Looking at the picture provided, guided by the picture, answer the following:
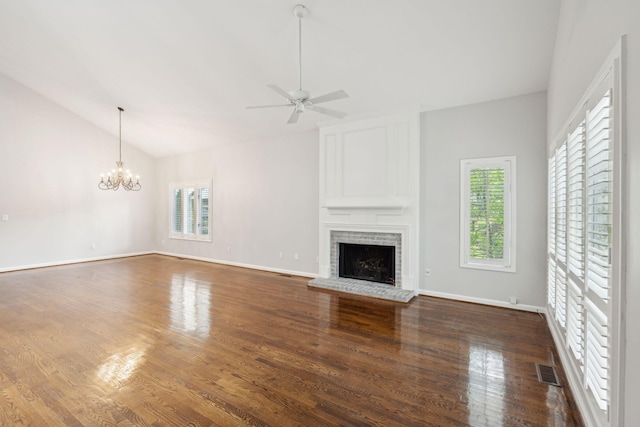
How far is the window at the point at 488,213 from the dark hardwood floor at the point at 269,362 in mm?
754

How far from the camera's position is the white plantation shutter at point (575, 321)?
2.25 metres

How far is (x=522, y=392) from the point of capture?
246 centimetres

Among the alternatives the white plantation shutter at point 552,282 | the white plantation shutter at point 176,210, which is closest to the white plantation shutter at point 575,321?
the white plantation shutter at point 552,282

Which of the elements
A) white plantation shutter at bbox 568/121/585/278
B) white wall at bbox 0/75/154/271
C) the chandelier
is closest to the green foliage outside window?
white plantation shutter at bbox 568/121/585/278

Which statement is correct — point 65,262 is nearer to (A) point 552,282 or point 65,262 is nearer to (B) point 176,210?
(B) point 176,210

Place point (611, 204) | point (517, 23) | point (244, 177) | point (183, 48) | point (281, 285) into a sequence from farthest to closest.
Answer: point (244, 177)
point (281, 285)
point (183, 48)
point (517, 23)
point (611, 204)

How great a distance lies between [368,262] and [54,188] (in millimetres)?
7786

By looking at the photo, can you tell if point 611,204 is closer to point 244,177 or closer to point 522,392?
point 522,392

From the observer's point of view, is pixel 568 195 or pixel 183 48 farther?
pixel 183 48

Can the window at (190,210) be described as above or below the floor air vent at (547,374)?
above

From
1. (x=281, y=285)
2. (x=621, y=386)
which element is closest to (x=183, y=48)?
(x=281, y=285)

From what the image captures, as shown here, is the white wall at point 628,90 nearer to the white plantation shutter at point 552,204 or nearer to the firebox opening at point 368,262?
the white plantation shutter at point 552,204

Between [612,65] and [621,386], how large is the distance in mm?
1625

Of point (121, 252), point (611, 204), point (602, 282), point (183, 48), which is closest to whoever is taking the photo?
point (611, 204)
